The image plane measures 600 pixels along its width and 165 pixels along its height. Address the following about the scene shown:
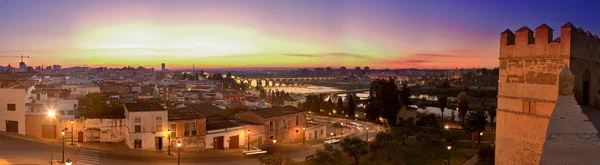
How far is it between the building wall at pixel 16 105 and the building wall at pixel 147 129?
673cm

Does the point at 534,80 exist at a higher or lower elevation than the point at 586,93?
higher

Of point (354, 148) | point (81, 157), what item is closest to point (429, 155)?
Answer: point (354, 148)

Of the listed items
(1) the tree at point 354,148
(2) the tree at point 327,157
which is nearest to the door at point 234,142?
(1) the tree at point 354,148

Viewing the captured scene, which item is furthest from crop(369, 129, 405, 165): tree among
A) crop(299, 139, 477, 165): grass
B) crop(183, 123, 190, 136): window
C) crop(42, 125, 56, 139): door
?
crop(42, 125, 56, 139): door

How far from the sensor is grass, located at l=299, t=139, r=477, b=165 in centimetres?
1997

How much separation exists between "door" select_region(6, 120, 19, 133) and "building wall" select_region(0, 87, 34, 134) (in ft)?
0.57

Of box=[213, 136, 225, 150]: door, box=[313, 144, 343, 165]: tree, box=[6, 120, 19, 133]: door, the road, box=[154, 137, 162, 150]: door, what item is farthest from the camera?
box=[6, 120, 19, 133]: door

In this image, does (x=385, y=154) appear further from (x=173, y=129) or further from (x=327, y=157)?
(x=173, y=129)

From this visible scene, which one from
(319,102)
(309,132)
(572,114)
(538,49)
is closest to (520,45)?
(538,49)

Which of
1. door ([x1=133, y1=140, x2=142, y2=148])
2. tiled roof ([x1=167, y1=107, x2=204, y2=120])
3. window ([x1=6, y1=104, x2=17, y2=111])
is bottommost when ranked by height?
door ([x1=133, y1=140, x2=142, y2=148])

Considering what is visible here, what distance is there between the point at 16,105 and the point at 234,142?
12.1 m

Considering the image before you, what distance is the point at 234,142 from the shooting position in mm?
24266

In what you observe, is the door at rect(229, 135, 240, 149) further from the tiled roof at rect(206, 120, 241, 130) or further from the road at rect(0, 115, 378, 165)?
the road at rect(0, 115, 378, 165)

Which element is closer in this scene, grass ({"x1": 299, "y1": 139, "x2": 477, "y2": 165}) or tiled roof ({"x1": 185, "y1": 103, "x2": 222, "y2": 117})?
grass ({"x1": 299, "y1": 139, "x2": 477, "y2": 165})
